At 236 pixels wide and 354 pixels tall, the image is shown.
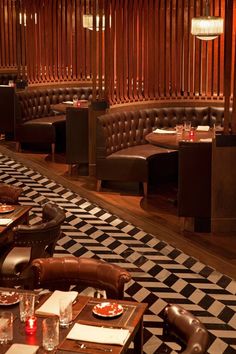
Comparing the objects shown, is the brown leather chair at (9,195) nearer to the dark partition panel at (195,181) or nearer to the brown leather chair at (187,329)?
the dark partition panel at (195,181)

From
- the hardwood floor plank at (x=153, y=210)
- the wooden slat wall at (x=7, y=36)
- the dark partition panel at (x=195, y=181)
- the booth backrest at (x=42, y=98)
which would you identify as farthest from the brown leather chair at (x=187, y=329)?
the wooden slat wall at (x=7, y=36)

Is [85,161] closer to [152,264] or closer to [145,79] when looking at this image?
[145,79]

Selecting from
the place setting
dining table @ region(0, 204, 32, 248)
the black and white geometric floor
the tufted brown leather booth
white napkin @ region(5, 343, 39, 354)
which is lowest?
the black and white geometric floor

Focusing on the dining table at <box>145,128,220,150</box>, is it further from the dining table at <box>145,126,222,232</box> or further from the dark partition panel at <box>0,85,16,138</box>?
the dark partition panel at <box>0,85,16,138</box>

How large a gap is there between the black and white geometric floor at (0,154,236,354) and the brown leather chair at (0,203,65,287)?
0.99 meters

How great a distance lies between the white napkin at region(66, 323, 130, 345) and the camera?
12.6 ft

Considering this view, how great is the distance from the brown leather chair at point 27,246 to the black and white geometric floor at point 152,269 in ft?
3.25

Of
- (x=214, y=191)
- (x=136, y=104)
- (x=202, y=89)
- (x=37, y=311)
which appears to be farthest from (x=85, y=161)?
(x=37, y=311)

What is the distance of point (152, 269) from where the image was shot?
710cm

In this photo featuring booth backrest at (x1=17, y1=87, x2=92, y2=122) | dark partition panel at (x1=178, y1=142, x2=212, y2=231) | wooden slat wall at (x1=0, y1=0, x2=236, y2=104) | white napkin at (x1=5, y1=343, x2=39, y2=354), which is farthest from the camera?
booth backrest at (x1=17, y1=87, x2=92, y2=122)

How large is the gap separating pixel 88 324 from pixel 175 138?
499 cm

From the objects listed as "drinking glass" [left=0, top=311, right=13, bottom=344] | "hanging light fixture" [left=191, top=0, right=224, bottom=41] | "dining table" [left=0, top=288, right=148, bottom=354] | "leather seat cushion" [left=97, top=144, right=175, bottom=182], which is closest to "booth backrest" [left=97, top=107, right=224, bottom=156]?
"leather seat cushion" [left=97, top=144, right=175, bottom=182]

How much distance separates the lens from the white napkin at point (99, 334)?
12.6 ft

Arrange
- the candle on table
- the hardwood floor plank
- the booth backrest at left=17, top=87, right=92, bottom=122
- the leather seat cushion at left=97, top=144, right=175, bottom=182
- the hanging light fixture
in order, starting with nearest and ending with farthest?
the candle on table, the hardwood floor plank, the hanging light fixture, the leather seat cushion at left=97, top=144, right=175, bottom=182, the booth backrest at left=17, top=87, right=92, bottom=122
